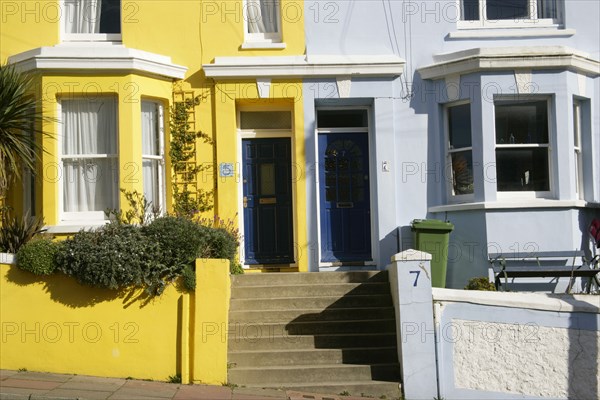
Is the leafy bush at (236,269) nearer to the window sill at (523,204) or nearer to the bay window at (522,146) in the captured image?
the window sill at (523,204)

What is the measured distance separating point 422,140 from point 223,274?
462 centimetres

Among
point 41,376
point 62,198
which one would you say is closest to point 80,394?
point 41,376

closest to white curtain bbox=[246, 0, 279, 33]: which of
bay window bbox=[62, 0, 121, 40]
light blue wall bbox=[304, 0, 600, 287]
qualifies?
light blue wall bbox=[304, 0, 600, 287]

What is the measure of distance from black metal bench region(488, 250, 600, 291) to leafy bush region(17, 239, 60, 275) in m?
6.28

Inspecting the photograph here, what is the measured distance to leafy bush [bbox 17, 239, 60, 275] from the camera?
10812mm

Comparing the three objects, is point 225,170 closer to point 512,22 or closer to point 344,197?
point 344,197

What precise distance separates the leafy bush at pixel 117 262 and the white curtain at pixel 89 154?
6.70 feet

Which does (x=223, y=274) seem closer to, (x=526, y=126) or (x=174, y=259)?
(x=174, y=259)

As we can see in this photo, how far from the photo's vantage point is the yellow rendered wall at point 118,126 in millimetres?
12617

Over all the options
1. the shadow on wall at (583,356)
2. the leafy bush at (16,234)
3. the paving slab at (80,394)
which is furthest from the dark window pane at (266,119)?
the shadow on wall at (583,356)

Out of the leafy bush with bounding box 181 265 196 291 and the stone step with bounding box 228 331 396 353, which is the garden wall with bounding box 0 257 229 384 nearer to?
the leafy bush with bounding box 181 265 196 291

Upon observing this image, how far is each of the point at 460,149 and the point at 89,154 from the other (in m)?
6.01

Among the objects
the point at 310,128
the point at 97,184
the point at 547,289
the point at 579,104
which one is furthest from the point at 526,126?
the point at 97,184

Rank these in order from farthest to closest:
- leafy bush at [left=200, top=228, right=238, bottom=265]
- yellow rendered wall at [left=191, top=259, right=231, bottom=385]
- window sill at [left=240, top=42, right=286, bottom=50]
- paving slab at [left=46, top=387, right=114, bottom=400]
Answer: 1. window sill at [left=240, top=42, right=286, bottom=50]
2. leafy bush at [left=200, top=228, right=238, bottom=265]
3. yellow rendered wall at [left=191, top=259, right=231, bottom=385]
4. paving slab at [left=46, top=387, right=114, bottom=400]
